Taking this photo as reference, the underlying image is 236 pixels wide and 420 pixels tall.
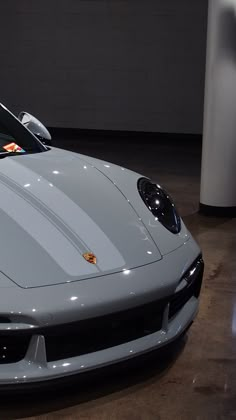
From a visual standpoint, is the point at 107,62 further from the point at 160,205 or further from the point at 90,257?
the point at 90,257

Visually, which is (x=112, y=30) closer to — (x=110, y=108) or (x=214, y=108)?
(x=110, y=108)

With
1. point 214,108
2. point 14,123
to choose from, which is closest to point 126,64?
point 214,108

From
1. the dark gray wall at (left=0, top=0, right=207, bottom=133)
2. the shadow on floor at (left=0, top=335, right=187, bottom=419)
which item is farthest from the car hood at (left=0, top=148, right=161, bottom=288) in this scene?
the dark gray wall at (left=0, top=0, right=207, bottom=133)

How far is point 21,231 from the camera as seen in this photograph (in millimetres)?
2238

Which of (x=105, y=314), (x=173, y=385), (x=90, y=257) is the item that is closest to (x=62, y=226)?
(x=90, y=257)

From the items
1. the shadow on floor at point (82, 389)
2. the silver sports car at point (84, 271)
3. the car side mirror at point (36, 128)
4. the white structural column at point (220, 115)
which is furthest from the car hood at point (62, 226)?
the white structural column at point (220, 115)

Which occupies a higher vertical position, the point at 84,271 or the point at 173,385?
the point at 84,271

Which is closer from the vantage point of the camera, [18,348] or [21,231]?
[18,348]

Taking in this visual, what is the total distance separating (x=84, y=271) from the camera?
216cm

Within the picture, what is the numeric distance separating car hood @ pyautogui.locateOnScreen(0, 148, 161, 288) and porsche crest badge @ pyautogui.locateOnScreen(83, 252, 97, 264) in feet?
0.04

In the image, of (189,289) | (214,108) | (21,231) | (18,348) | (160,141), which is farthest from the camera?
(160,141)

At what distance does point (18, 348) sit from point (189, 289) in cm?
76

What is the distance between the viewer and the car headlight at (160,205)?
262 cm

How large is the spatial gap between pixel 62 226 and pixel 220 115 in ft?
9.21
